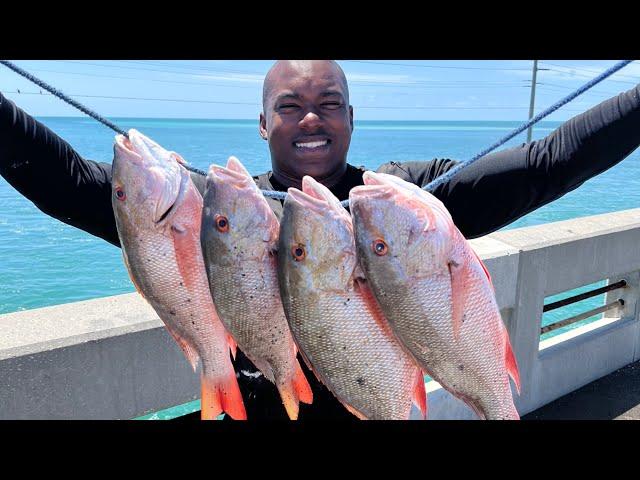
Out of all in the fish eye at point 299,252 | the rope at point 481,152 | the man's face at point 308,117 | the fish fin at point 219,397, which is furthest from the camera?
the man's face at point 308,117

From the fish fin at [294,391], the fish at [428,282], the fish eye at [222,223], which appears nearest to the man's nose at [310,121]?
the fish at [428,282]

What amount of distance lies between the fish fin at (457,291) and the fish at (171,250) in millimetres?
714

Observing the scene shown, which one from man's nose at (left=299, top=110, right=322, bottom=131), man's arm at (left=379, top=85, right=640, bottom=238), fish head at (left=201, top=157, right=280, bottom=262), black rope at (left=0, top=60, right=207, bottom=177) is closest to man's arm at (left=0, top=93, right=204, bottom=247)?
black rope at (left=0, top=60, right=207, bottom=177)

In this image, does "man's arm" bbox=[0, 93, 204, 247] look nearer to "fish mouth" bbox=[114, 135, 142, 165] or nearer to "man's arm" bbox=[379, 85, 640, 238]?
"fish mouth" bbox=[114, 135, 142, 165]

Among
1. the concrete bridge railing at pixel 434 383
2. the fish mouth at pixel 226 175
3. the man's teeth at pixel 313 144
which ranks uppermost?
the man's teeth at pixel 313 144

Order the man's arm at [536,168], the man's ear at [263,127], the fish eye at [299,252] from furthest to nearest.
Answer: the man's ear at [263,127]
the man's arm at [536,168]
the fish eye at [299,252]

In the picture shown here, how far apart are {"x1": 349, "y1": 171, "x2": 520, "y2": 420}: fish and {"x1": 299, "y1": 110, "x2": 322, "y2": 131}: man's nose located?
1.62 ft

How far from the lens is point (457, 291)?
1701mm

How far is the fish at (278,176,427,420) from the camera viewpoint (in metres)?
1.65

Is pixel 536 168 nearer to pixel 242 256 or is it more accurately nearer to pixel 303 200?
pixel 303 200

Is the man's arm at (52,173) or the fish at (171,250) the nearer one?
the fish at (171,250)

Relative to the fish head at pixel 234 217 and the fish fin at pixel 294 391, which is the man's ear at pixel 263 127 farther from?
the fish fin at pixel 294 391

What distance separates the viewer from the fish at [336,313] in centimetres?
165
